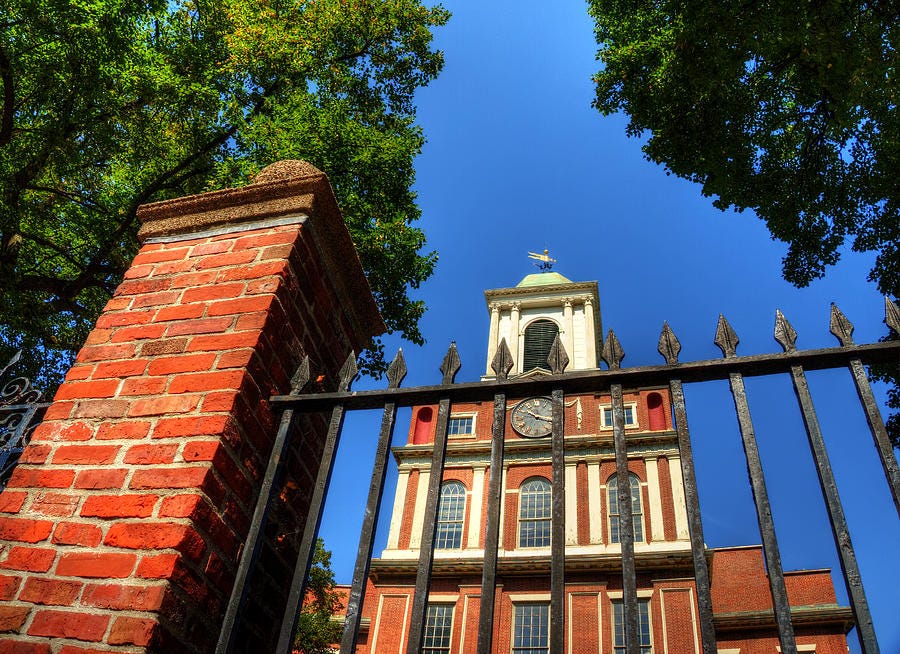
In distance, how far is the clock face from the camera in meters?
20.8

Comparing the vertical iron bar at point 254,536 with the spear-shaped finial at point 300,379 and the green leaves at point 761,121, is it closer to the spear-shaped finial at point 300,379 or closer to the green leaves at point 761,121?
the spear-shaped finial at point 300,379

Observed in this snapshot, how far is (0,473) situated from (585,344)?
2379 centimetres

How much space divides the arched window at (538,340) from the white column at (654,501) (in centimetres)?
696

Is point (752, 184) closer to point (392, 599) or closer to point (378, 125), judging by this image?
point (378, 125)

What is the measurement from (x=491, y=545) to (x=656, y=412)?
65.9 ft

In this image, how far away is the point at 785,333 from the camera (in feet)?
6.20

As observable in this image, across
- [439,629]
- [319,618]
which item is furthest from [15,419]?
[439,629]

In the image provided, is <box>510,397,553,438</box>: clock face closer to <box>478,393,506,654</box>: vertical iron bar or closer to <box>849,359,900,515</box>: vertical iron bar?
<box>478,393,506,654</box>: vertical iron bar

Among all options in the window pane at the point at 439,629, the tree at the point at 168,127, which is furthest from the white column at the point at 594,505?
the tree at the point at 168,127

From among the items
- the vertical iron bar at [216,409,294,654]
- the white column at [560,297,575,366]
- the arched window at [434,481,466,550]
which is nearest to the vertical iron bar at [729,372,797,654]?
the vertical iron bar at [216,409,294,654]

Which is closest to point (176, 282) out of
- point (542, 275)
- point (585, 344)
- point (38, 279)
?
point (38, 279)

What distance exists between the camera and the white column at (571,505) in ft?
59.7

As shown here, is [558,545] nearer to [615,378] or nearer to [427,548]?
[427,548]

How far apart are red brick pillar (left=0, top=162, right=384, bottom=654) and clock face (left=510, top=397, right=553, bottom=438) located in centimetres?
1859
